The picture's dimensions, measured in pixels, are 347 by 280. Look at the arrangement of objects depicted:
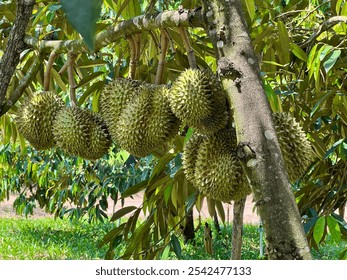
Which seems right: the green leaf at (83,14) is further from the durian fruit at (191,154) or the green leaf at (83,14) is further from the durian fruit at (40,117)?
the durian fruit at (40,117)

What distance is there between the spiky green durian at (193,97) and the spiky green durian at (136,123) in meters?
0.08

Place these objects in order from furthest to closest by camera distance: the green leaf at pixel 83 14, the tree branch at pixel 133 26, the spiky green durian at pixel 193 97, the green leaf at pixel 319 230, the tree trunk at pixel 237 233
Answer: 1. the tree trunk at pixel 237 233
2. the green leaf at pixel 319 230
3. the spiky green durian at pixel 193 97
4. the tree branch at pixel 133 26
5. the green leaf at pixel 83 14

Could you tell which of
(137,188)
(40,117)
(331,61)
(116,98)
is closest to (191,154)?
(116,98)

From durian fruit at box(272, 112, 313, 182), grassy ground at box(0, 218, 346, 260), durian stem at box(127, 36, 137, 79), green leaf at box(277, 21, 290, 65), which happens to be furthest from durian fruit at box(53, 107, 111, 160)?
grassy ground at box(0, 218, 346, 260)

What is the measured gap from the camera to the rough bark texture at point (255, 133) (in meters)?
0.52

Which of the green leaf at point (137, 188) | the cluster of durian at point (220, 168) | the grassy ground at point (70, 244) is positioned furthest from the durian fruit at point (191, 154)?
the grassy ground at point (70, 244)

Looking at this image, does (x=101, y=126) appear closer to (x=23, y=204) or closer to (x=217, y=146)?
(x=217, y=146)

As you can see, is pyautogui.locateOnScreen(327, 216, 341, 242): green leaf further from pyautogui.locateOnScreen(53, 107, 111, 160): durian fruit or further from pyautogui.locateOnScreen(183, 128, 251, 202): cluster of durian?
pyautogui.locateOnScreen(53, 107, 111, 160): durian fruit

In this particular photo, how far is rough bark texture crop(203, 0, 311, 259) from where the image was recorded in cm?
52

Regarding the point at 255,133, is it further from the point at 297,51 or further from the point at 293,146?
the point at 297,51

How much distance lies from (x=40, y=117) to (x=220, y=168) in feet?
1.30

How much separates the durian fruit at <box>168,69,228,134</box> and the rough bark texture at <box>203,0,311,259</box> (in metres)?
0.20

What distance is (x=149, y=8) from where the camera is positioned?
2.95ft

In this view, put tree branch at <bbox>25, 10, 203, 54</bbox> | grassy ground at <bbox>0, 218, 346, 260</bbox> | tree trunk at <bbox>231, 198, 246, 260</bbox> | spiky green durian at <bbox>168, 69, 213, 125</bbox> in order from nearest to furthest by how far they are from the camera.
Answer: tree branch at <bbox>25, 10, 203, 54</bbox> → spiky green durian at <bbox>168, 69, 213, 125</bbox> → tree trunk at <bbox>231, 198, 246, 260</bbox> → grassy ground at <bbox>0, 218, 346, 260</bbox>
